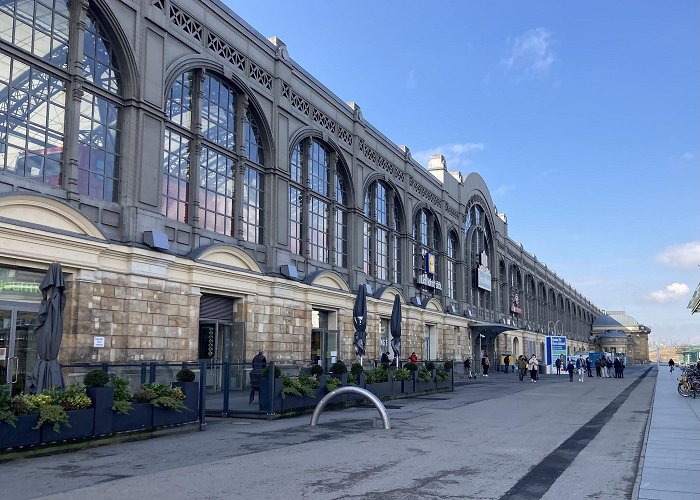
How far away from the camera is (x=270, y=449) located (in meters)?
12.0

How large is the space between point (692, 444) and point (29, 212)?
1553cm

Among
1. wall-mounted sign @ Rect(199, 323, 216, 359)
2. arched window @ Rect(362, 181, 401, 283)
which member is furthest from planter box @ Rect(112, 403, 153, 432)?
arched window @ Rect(362, 181, 401, 283)

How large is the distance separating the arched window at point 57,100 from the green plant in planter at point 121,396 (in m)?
6.94

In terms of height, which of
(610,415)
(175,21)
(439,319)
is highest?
(175,21)

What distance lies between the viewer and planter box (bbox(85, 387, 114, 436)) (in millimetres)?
11977

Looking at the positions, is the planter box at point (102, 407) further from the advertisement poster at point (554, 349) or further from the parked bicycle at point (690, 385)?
the advertisement poster at point (554, 349)

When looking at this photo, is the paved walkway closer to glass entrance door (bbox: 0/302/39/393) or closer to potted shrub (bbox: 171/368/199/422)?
potted shrub (bbox: 171/368/199/422)

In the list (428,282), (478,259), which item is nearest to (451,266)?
(478,259)

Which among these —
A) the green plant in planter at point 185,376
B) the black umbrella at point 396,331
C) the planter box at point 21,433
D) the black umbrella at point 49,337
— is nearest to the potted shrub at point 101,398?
the black umbrella at point 49,337

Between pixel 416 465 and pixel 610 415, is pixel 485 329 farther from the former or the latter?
pixel 416 465

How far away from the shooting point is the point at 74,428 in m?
11.4

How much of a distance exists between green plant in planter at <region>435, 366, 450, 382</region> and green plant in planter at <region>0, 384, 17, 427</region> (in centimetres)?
2160

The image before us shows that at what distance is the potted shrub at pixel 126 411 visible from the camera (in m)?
12.5

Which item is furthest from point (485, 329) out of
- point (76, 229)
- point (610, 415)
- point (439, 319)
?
point (76, 229)
